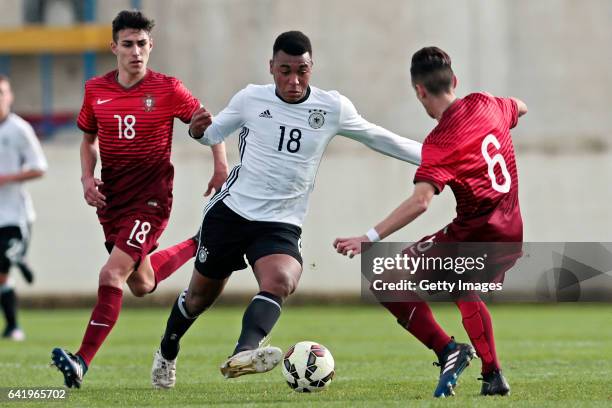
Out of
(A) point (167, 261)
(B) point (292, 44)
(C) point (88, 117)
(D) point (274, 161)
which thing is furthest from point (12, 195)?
(B) point (292, 44)

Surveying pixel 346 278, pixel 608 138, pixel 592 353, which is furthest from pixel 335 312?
pixel 592 353

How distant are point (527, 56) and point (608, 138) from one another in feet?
19.1

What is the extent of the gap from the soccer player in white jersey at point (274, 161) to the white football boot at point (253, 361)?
70cm

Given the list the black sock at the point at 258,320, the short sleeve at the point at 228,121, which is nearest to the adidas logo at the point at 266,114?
the short sleeve at the point at 228,121

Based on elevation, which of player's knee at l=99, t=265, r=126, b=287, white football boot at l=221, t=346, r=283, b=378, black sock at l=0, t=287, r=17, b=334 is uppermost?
white football boot at l=221, t=346, r=283, b=378

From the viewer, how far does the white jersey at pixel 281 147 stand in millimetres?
7461

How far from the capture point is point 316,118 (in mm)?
7488

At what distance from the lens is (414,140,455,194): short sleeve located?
664 centimetres

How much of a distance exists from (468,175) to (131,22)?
2660 mm

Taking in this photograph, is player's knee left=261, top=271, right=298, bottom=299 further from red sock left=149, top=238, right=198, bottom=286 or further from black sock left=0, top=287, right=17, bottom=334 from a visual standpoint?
black sock left=0, top=287, right=17, bottom=334

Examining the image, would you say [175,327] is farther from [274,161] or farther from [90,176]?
[274,161]

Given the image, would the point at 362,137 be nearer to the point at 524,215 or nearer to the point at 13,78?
the point at 524,215

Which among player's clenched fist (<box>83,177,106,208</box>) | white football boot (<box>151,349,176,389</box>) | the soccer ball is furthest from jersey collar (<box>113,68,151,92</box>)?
the soccer ball

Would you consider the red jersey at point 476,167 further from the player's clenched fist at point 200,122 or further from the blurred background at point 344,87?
the blurred background at point 344,87
